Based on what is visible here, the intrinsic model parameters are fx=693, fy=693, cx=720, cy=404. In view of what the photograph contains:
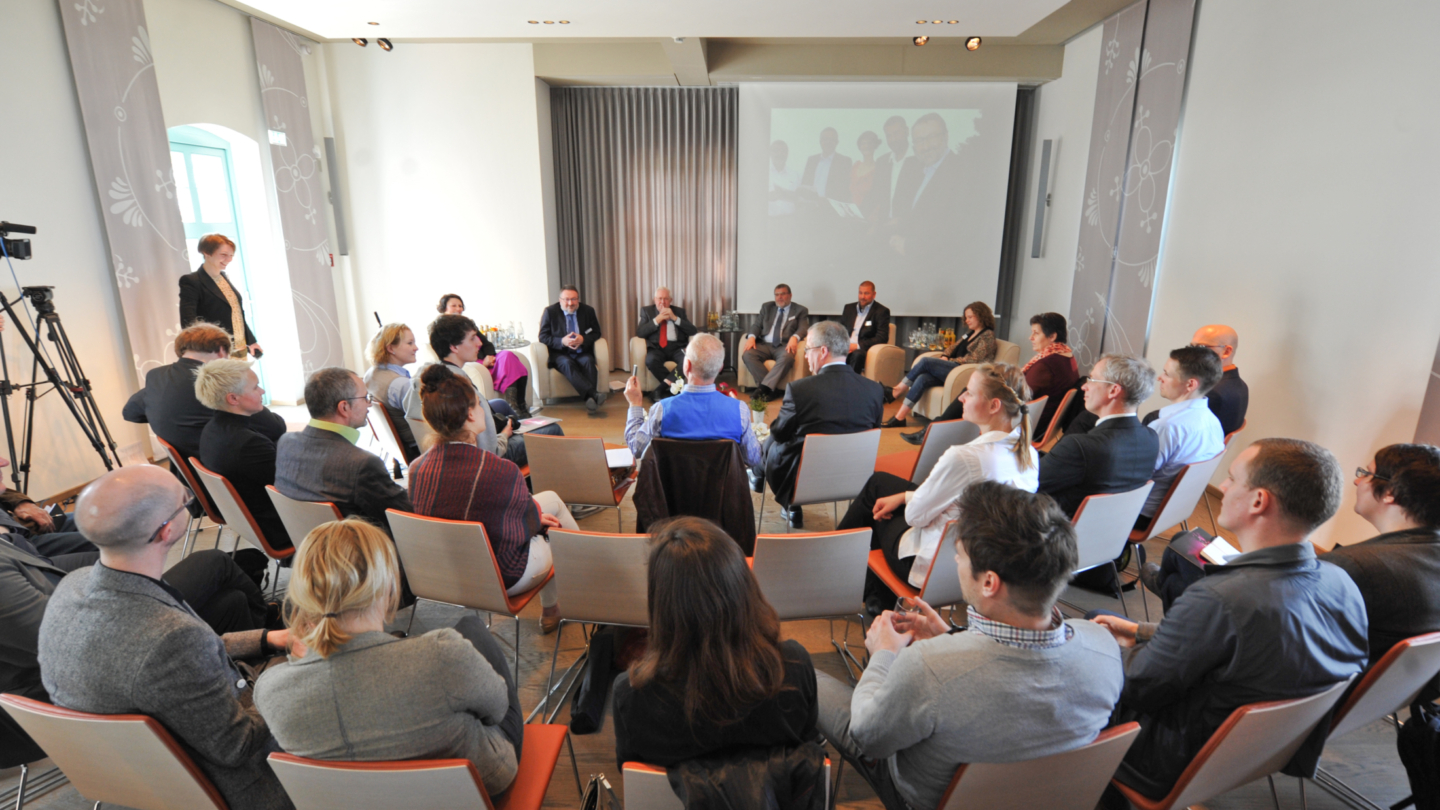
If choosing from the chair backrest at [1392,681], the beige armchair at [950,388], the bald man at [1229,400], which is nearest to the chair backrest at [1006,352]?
the beige armchair at [950,388]

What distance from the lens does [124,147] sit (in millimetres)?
4688

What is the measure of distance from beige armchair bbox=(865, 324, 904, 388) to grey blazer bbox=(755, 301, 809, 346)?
802 millimetres

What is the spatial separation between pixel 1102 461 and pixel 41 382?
18.7 ft

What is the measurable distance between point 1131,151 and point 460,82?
20.6 feet

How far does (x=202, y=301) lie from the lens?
16.0 ft

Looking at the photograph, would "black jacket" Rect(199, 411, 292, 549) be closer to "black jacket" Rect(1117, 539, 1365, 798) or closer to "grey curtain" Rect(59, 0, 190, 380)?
"grey curtain" Rect(59, 0, 190, 380)

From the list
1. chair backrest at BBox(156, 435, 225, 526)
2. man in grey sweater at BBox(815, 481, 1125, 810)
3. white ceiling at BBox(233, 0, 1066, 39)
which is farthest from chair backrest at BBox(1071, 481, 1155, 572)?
white ceiling at BBox(233, 0, 1066, 39)

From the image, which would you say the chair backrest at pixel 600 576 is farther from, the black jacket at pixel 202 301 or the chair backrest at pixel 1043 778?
the black jacket at pixel 202 301

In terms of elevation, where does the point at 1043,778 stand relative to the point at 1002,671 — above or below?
below

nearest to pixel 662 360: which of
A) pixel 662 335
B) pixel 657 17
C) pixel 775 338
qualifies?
pixel 662 335

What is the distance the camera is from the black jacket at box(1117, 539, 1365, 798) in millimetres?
1499

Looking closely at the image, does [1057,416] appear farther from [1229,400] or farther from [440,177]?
[440,177]

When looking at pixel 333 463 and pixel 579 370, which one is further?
pixel 579 370

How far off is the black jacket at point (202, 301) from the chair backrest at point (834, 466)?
412cm
